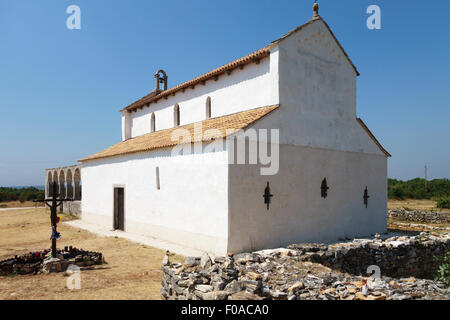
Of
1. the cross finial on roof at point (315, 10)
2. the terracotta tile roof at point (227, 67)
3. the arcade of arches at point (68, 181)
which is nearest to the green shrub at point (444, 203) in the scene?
the cross finial on roof at point (315, 10)

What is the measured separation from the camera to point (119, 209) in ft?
57.7

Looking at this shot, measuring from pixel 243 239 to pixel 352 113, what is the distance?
870 cm

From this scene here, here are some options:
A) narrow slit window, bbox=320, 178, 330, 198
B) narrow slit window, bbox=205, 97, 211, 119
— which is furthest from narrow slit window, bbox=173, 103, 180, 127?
narrow slit window, bbox=320, 178, 330, 198

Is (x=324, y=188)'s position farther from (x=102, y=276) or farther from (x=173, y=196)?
(x=102, y=276)

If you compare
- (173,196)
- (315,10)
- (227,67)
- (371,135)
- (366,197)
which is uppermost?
(315,10)

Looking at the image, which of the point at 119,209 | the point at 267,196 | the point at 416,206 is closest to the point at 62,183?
the point at 119,209

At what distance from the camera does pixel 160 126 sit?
63.0ft

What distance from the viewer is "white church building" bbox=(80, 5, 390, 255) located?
11.0 metres

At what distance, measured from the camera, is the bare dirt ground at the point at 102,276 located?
24.2 feet

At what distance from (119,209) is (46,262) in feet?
27.3

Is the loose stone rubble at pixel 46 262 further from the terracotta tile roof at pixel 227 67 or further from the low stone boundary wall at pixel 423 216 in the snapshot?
the low stone boundary wall at pixel 423 216

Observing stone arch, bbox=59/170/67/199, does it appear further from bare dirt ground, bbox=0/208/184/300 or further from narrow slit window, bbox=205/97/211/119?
narrow slit window, bbox=205/97/211/119
